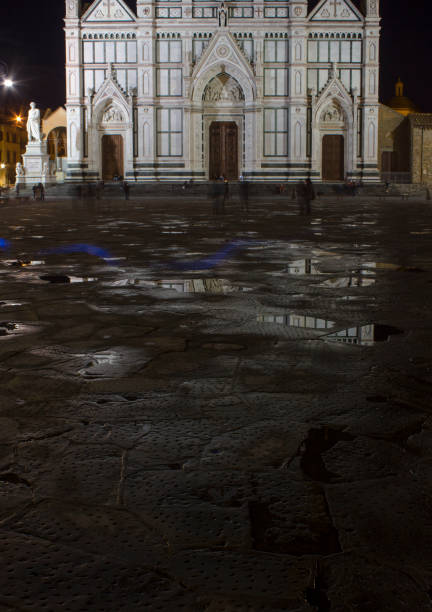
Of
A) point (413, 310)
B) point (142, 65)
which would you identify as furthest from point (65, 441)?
point (142, 65)

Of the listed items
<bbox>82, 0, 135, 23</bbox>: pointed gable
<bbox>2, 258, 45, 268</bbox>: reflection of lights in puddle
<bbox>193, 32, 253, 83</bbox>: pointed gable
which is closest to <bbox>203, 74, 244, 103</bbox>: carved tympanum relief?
<bbox>193, 32, 253, 83</bbox>: pointed gable

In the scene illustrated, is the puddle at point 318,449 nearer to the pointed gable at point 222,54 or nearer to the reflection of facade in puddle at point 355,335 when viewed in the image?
the reflection of facade in puddle at point 355,335

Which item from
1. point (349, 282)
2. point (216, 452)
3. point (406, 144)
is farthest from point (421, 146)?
point (216, 452)

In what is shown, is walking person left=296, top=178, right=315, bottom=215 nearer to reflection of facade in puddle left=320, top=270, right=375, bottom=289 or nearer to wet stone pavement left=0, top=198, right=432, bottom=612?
reflection of facade in puddle left=320, top=270, right=375, bottom=289

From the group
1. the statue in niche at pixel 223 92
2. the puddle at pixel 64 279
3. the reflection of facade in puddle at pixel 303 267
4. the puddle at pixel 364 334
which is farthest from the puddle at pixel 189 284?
the statue in niche at pixel 223 92

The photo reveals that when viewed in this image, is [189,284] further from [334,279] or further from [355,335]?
[355,335]

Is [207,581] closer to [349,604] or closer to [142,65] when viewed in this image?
[349,604]

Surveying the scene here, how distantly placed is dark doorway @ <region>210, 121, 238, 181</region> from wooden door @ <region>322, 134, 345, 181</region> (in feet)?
17.5

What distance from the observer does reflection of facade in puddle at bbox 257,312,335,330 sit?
5.00 meters

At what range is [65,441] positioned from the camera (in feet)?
9.20

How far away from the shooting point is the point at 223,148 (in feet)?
145

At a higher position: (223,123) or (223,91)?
(223,91)

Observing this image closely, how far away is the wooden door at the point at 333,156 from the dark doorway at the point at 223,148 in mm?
5334

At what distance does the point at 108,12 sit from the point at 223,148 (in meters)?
10.1
